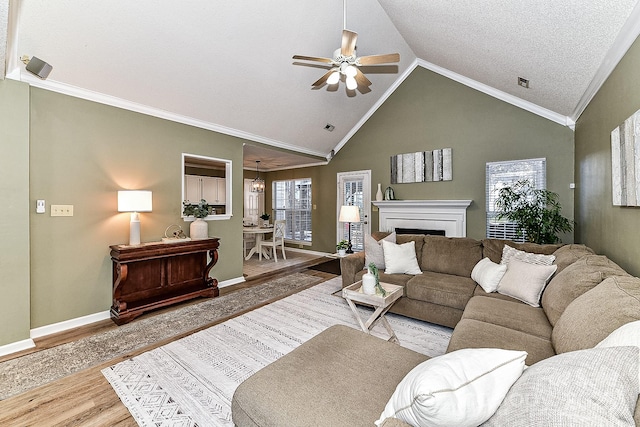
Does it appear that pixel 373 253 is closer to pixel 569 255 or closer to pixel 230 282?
pixel 569 255

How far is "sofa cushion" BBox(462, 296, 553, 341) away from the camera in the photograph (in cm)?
190

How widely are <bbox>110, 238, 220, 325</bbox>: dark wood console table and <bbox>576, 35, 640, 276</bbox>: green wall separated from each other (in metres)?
4.22

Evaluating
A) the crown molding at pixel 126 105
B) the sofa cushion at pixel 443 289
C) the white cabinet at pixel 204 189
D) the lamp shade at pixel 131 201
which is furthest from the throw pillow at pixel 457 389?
the white cabinet at pixel 204 189

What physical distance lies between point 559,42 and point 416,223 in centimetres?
331

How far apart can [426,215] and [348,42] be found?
11.3ft

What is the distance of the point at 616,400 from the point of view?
700 millimetres

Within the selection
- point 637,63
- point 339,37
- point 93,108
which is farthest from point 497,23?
point 93,108

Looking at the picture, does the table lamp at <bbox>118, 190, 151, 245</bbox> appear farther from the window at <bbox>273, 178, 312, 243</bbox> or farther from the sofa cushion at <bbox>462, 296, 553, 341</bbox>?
the window at <bbox>273, 178, 312, 243</bbox>

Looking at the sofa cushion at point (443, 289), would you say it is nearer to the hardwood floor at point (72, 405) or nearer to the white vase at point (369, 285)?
the white vase at point (369, 285)

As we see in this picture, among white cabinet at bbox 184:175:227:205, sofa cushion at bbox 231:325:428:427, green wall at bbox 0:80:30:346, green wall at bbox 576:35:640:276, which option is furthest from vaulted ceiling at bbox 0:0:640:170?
white cabinet at bbox 184:175:227:205

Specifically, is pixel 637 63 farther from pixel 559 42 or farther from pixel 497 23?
pixel 497 23

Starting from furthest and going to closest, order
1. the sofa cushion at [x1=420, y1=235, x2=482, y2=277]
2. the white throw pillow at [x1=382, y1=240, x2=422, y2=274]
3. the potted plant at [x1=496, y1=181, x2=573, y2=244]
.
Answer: the potted plant at [x1=496, y1=181, x2=573, y2=244] → the white throw pillow at [x1=382, y1=240, x2=422, y2=274] → the sofa cushion at [x1=420, y1=235, x2=482, y2=277]

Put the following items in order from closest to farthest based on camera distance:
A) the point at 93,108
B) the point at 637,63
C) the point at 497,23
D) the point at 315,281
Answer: the point at 637,63
the point at 497,23
the point at 93,108
the point at 315,281

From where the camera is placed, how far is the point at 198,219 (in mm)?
3951
